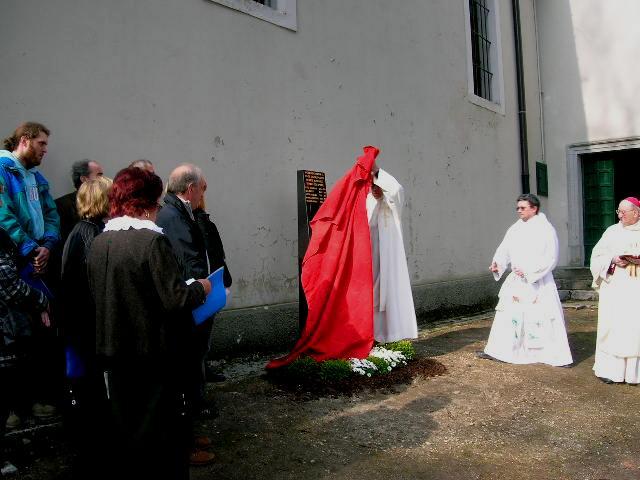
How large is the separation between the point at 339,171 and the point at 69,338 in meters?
5.24

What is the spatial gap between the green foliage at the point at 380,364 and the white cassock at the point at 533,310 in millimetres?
1491

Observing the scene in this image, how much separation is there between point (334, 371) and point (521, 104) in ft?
28.9

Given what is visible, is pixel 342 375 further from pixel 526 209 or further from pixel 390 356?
pixel 526 209

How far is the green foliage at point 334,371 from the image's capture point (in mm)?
5218

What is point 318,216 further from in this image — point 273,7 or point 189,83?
point 273,7

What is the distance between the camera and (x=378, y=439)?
4.08 m

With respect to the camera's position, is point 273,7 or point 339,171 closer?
point 273,7

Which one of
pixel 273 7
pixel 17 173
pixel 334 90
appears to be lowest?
pixel 17 173

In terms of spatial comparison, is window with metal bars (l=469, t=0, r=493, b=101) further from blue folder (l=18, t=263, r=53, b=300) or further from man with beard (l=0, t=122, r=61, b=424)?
blue folder (l=18, t=263, r=53, b=300)

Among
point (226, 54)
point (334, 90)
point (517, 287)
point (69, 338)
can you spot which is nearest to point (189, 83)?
point (226, 54)

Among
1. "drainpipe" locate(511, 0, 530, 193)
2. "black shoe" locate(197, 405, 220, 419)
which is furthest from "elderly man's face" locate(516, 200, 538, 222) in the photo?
"drainpipe" locate(511, 0, 530, 193)

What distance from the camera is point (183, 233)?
400 centimetres

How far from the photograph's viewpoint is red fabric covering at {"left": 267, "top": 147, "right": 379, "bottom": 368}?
573 cm

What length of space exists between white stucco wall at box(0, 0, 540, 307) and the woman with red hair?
2.51m
